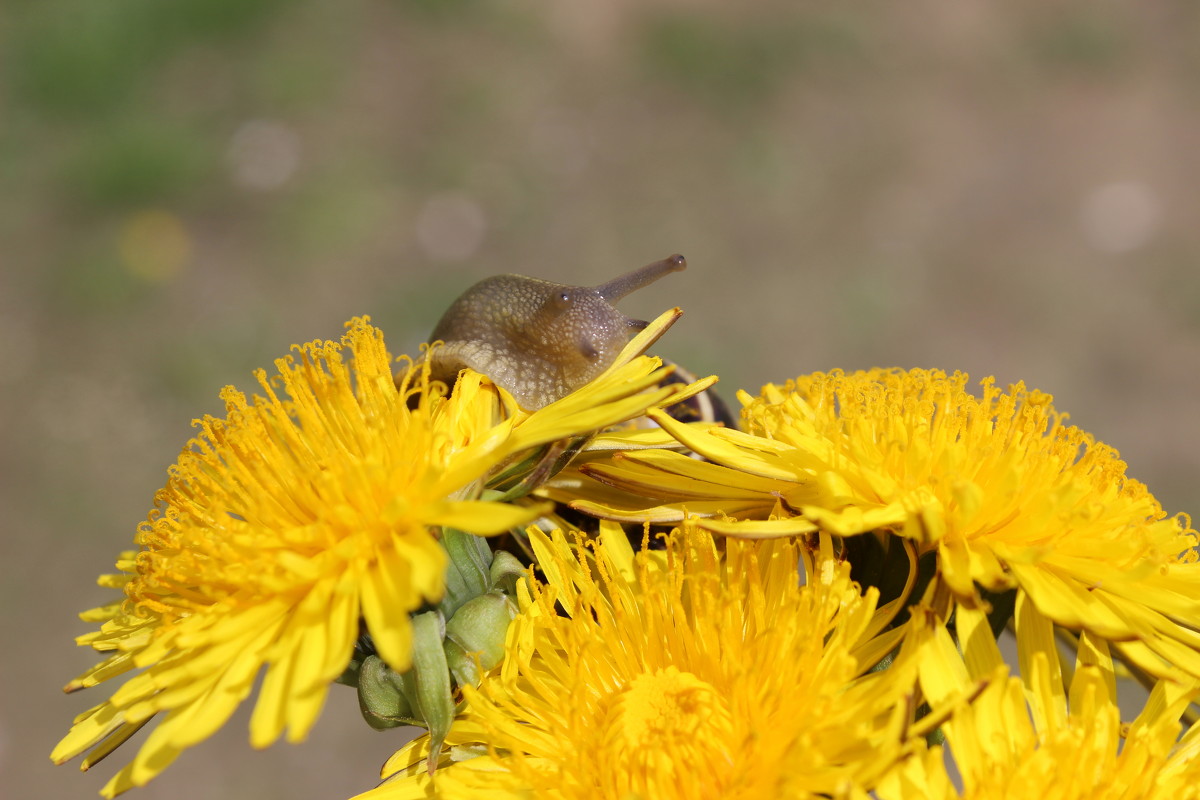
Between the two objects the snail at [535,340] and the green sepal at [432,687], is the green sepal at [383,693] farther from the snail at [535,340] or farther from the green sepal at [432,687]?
the snail at [535,340]

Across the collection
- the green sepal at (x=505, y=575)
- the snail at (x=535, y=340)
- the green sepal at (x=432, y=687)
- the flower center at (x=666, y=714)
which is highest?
the snail at (x=535, y=340)

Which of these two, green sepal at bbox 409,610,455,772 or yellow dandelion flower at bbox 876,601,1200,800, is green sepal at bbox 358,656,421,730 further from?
yellow dandelion flower at bbox 876,601,1200,800

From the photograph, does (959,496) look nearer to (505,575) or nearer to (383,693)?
(505,575)

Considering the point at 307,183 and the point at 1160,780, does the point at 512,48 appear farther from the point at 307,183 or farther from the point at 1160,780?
the point at 1160,780

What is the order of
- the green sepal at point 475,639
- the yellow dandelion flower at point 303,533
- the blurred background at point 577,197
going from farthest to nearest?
the blurred background at point 577,197, the green sepal at point 475,639, the yellow dandelion flower at point 303,533

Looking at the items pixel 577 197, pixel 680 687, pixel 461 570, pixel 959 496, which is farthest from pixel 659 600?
pixel 577 197

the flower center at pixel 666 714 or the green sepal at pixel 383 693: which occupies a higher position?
the green sepal at pixel 383 693

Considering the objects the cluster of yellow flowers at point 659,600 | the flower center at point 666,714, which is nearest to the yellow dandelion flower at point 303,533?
the cluster of yellow flowers at point 659,600

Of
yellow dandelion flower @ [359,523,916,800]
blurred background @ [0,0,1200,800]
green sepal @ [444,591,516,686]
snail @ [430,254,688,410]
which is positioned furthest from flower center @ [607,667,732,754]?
blurred background @ [0,0,1200,800]
